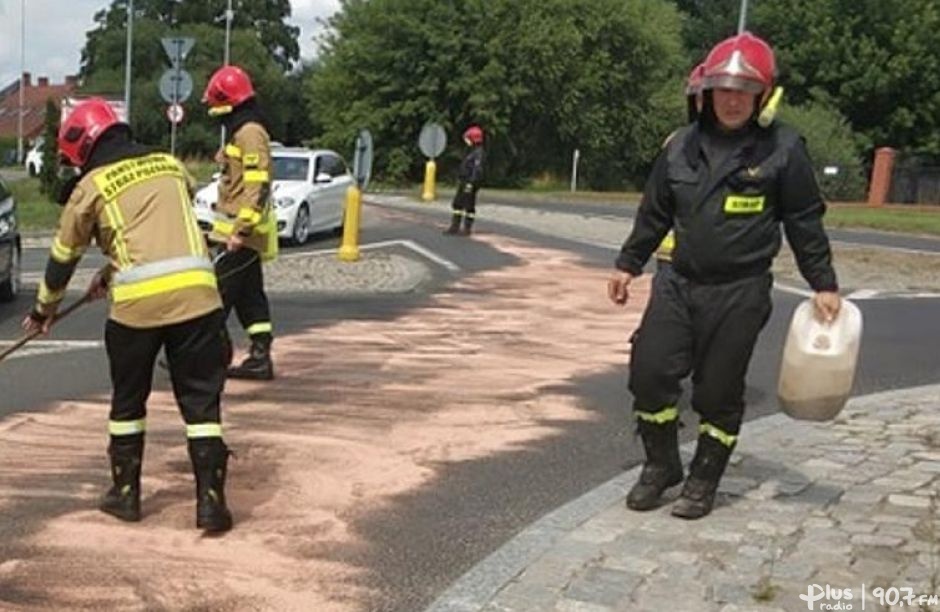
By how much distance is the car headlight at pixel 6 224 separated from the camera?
1137 cm

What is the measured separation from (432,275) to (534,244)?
17.6 feet

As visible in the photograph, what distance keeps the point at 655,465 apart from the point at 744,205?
1.22 metres

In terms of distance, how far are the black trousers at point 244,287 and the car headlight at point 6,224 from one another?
14.3 feet

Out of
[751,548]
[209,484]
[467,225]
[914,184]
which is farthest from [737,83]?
[914,184]

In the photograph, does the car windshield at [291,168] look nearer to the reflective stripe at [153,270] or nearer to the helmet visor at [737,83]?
the reflective stripe at [153,270]

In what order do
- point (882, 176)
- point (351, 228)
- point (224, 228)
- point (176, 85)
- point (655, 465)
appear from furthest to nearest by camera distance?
point (882, 176) → point (176, 85) → point (351, 228) → point (224, 228) → point (655, 465)

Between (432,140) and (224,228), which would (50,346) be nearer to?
(224,228)

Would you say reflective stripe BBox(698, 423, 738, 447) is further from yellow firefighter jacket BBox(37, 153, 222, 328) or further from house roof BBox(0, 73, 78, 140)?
house roof BBox(0, 73, 78, 140)

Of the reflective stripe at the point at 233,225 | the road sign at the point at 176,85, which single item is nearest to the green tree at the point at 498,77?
the road sign at the point at 176,85

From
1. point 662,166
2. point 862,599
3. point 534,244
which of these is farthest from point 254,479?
point 534,244

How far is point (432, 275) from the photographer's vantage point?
1488 centimetres

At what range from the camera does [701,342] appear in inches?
204

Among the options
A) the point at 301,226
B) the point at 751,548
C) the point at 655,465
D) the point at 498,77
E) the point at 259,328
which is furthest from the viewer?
the point at 498,77

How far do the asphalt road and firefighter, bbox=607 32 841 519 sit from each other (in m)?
0.71
